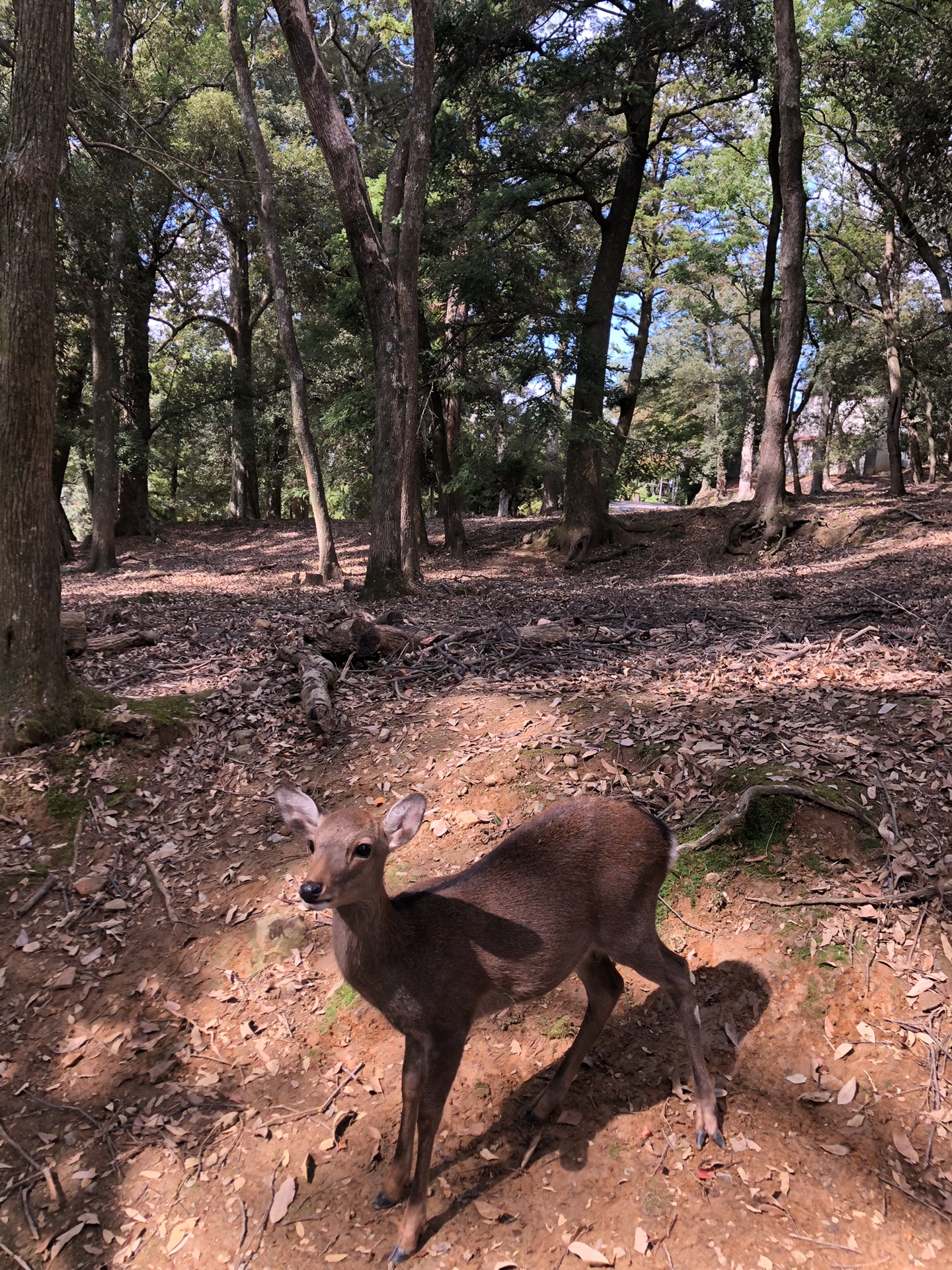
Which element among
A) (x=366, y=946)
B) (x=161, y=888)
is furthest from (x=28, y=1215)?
(x=366, y=946)

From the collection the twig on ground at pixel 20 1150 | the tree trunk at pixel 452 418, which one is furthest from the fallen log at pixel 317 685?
the tree trunk at pixel 452 418

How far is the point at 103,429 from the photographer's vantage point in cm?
1538

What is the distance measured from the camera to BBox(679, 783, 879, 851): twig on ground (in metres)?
3.97

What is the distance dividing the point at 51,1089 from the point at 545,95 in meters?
15.2

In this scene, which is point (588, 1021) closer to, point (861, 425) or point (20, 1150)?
point (20, 1150)

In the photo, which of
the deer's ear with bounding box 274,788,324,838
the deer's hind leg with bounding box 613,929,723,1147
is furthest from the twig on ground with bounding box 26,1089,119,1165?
the deer's hind leg with bounding box 613,929,723,1147

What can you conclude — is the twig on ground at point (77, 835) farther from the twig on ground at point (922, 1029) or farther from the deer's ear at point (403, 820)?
the twig on ground at point (922, 1029)

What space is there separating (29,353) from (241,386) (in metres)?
17.9

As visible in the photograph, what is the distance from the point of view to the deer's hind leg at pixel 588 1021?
3.14m

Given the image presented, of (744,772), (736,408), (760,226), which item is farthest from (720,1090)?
(736,408)

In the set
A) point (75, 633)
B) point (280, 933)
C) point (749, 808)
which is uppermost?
point (75, 633)

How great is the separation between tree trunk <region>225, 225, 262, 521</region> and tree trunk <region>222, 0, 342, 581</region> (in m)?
9.20

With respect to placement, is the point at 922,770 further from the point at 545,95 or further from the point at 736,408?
the point at 736,408

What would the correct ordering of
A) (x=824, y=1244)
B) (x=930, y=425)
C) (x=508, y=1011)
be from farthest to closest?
(x=930, y=425)
(x=508, y=1011)
(x=824, y=1244)
